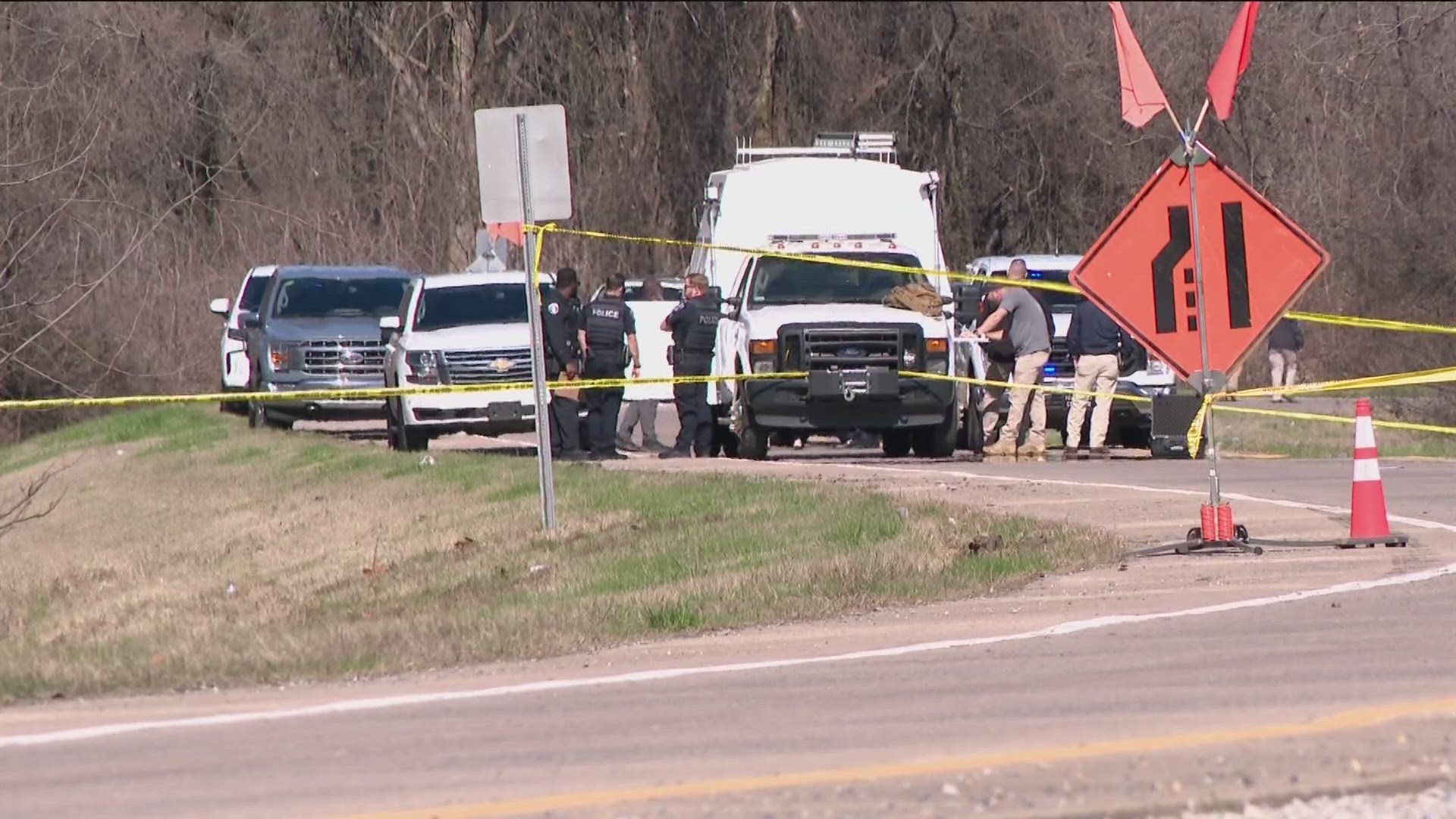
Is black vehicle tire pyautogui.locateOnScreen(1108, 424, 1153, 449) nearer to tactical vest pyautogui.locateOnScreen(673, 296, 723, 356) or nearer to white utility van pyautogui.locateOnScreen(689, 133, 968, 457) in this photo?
white utility van pyautogui.locateOnScreen(689, 133, 968, 457)

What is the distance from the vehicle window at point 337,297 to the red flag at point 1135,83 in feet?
49.3

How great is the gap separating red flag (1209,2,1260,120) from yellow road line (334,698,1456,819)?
5460 millimetres

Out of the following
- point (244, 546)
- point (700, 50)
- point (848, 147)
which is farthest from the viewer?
point (700, 50)

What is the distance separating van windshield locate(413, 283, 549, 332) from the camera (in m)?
24.6

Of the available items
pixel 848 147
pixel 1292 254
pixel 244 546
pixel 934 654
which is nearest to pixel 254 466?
pixel 244 546

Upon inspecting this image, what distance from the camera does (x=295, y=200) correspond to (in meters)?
44.2

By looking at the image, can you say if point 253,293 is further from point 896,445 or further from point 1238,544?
point 1238,544

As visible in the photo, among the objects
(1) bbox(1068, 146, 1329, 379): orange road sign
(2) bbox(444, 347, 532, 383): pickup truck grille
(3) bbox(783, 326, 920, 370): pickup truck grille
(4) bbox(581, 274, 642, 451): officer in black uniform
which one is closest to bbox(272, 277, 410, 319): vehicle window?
(2) bbox(444, 347, 532, 383): pickup truck grille

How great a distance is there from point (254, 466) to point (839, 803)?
A: 60.6ft

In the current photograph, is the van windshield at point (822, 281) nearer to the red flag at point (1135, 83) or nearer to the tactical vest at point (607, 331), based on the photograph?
the tactical vest at point (607, 331)

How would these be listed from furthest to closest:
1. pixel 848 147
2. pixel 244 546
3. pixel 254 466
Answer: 1. pixel 848 147
2. pixel 254 466
3. pixel 244 546

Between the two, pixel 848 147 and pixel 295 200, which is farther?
pixel 295 200

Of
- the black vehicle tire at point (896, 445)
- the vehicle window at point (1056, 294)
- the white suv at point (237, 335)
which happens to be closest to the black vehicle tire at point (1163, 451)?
the black vehicle tire at point (896, 445)

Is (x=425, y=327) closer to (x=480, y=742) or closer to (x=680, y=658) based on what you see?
(x=680, y=658)
